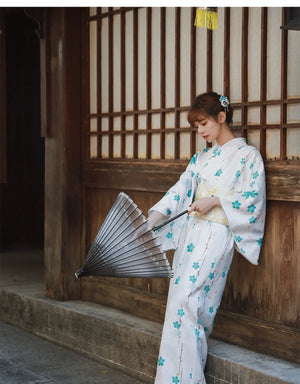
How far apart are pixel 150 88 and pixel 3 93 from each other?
2.02 m

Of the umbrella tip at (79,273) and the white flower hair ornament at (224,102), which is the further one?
the white flower hair ornament at (224,102)

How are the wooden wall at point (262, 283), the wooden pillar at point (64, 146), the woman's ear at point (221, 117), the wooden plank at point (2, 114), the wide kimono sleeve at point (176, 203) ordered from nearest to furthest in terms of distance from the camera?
the wooden wall at point (262, 283) → the woman's ear at point (221, 117) → the wide kimono sleeve at point (176, 203) → the wooden pillar at point (64, 146) → the wooden plank at point (2, 114)

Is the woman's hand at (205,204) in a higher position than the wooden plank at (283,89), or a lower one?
lower

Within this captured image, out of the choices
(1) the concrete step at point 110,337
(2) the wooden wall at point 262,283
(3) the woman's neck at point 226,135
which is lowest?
(1) the concrete step at point 110,337

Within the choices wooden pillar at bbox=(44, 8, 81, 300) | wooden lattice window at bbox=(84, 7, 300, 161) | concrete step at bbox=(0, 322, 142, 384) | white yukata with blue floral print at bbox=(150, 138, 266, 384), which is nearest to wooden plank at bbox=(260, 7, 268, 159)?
wooden lattice window at bbox=(84, 7, 300, 161)

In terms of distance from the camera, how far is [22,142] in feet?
40.7

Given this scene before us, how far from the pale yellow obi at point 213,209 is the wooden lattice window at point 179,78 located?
0.43m

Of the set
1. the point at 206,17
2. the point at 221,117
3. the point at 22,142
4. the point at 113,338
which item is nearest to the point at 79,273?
the point at 221,117

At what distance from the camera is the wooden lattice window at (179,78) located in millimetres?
5418

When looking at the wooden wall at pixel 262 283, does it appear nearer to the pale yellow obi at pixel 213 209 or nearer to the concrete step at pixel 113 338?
the concrete step at pixel 113 338

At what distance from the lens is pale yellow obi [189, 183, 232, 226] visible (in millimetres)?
5426

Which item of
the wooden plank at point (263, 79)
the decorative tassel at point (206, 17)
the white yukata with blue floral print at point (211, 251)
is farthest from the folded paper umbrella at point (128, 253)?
the decorative tassel at point (206, 17)

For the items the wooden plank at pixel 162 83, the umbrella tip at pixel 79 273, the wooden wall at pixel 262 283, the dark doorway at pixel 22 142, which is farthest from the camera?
the dark doorway at pixel 22 142

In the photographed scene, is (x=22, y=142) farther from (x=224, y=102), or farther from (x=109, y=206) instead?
(x=224, y=102)
